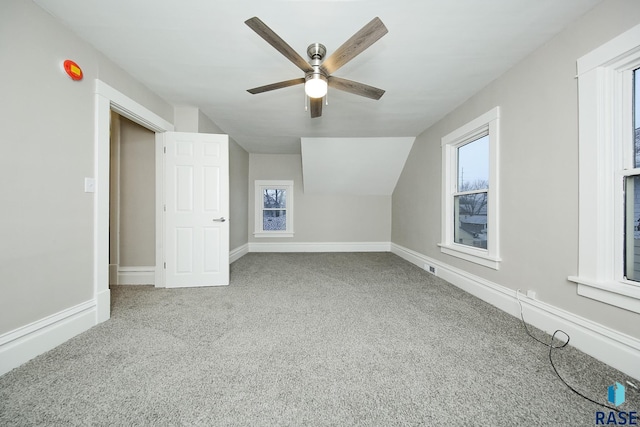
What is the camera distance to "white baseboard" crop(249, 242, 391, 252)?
5.60 meters

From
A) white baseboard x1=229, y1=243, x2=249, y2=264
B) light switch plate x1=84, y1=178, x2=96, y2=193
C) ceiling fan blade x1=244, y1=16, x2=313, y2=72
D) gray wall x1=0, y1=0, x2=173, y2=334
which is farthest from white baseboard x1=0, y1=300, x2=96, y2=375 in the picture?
white baseboard x1=229, y1=243, x2=249, y2=264

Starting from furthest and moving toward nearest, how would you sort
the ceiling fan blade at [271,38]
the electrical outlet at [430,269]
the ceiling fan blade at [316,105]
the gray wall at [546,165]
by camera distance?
1. the electrical outlet at [430,269]
2. the ceiling fan blade at [316,105]
3. the gray wall at [546,165]
4. the ceiling fan blade at [271,38]

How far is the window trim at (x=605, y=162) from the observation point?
150 centimetres

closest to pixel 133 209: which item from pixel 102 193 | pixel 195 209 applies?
pixel 195 209

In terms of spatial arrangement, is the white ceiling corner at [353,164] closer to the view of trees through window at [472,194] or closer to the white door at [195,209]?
the view of trees through window at [472,194]

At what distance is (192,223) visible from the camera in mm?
2996

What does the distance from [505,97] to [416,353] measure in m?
2.48

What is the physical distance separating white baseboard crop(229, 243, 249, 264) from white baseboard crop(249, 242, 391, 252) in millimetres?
226

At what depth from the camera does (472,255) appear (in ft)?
8.81

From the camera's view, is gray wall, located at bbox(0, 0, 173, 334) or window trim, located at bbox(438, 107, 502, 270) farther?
window trim, located at bbox(438, 107, 502, 270)

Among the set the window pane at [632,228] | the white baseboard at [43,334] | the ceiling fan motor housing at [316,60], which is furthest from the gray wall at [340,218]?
the window pane at [632,228]

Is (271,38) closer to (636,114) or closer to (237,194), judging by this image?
(636,114)

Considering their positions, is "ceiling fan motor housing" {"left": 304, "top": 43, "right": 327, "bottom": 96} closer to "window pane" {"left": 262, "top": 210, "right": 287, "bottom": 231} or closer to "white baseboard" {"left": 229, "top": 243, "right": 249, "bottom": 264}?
"white baseboard" {"left": 229, "top": 243, "right": 249, "bottom": 264}

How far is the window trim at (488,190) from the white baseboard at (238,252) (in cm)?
363
